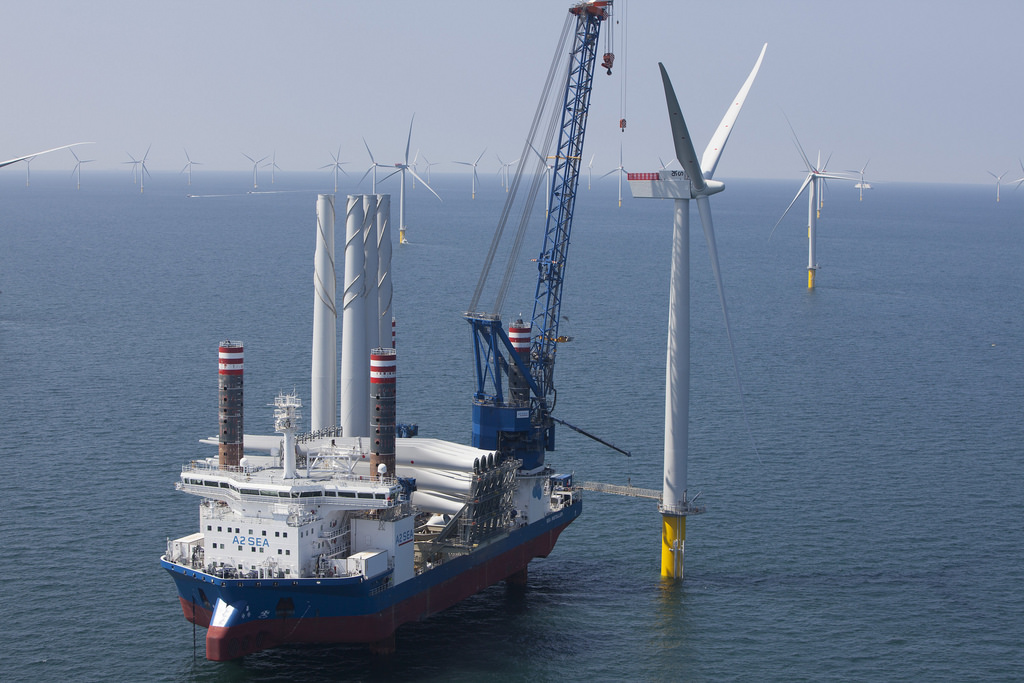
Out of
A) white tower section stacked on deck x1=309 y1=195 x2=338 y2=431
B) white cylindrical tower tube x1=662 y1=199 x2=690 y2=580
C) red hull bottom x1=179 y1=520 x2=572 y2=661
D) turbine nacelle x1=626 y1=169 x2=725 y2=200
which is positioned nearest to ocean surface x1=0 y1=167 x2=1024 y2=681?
red hull bottom x1=179 y1=520 x2=572 y2=661

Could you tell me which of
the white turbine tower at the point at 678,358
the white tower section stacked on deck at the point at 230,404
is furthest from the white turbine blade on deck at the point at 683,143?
the white tower section stacked on deck at the point at 230,404

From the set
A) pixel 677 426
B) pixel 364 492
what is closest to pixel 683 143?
pixel 677 426

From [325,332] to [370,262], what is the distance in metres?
4.85

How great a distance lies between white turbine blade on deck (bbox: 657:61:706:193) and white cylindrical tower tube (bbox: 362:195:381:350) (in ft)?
57.6

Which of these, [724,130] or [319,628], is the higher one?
[724,130]

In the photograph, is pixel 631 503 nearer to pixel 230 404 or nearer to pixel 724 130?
pixel 724 130

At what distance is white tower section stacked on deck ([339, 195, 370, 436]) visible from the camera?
2734 inches

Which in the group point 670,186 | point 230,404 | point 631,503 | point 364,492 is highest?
point 670,186

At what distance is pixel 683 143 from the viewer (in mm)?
68562

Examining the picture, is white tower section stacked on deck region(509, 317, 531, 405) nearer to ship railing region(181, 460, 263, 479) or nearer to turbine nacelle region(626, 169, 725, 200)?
turbine nacelle region(626, 169, 725, 200)

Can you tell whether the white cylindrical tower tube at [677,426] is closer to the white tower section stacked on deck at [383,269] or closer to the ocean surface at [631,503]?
the ocean surface at [631,503]

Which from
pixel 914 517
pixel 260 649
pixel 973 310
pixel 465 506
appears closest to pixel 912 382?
pixel 914 517

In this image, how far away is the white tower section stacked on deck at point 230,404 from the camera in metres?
60.9

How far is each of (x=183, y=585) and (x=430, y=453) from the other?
49.1 feet
